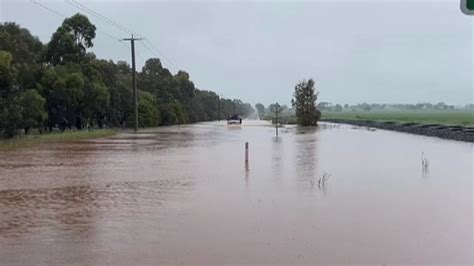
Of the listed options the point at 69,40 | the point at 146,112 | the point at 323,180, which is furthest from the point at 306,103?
the point at 323,180

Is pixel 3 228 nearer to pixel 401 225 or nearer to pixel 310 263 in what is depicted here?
pixel 310 263

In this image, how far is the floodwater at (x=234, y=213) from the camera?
7.94 meters

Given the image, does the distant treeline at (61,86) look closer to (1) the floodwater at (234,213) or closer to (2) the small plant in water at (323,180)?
(1) the floodwater at (234,213)

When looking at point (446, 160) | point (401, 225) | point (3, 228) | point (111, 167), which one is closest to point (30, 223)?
point (3, 228)

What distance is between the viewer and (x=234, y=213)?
36.2 feet

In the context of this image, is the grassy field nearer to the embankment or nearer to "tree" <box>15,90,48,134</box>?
"tree" <box>15,90,48,134</box>

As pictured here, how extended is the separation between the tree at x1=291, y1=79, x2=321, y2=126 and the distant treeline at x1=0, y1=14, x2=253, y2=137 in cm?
1758

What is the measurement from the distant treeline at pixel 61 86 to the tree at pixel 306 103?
17583mm

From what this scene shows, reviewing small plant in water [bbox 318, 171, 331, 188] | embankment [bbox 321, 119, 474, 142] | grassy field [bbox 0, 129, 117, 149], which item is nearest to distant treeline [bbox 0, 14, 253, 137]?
grassy field [bbox 0, 129, 117, 149]

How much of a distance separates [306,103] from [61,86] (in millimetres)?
35332

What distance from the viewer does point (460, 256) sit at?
7859mm

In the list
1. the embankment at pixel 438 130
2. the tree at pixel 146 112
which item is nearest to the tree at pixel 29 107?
the tree at pixel 146 112

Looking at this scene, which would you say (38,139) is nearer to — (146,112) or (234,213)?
(234,213)

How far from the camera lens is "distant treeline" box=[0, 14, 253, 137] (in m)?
34.6
